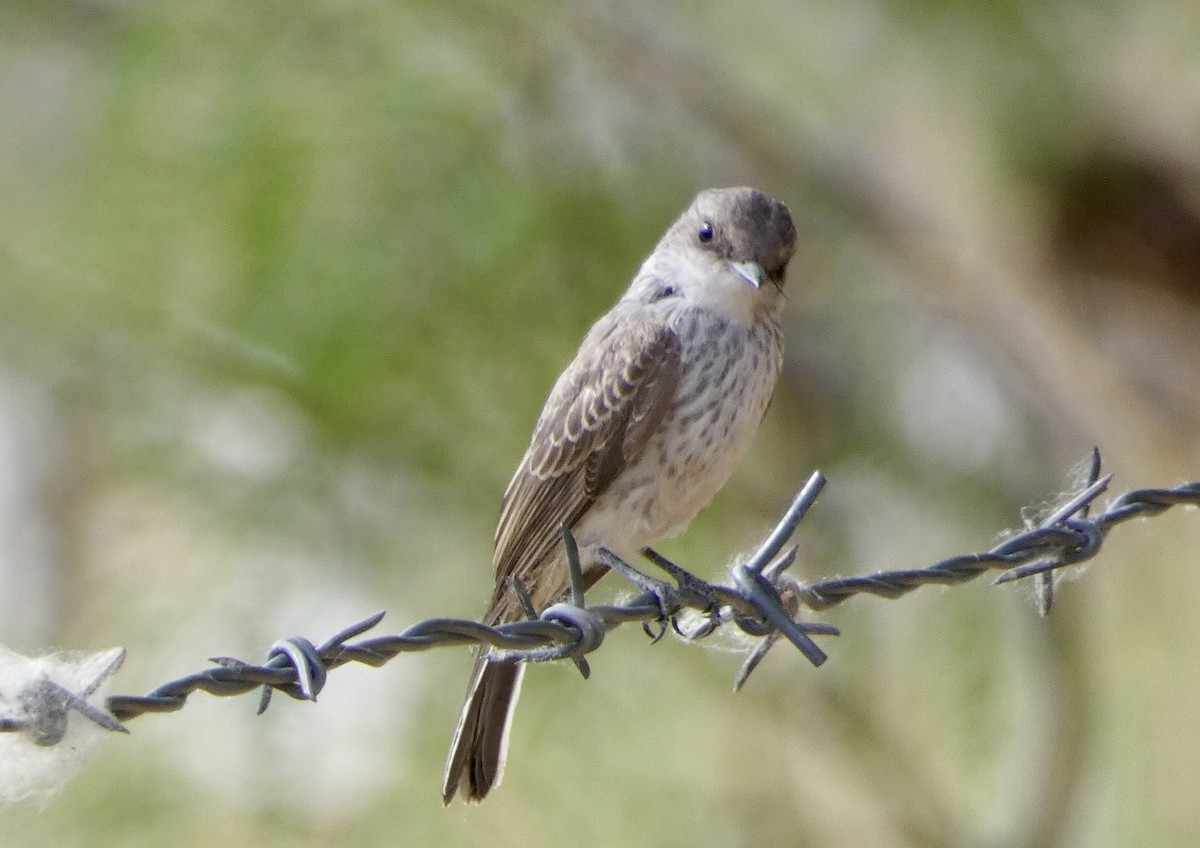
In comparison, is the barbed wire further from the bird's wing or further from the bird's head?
the bird's head

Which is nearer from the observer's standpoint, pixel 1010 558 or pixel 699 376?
pixel 1010 558

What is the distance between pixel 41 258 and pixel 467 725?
4.15 m

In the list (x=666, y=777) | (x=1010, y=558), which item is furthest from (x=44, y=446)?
(x=1010, y=558)

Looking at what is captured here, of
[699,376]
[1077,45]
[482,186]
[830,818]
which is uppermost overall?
[1077,45]

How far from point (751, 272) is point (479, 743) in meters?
1.43

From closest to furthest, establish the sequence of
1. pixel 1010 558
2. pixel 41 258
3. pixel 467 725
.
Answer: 1. pixel 1010 558
2. pixel 467 725
3. pixel 41 258

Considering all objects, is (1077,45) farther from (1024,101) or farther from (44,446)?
(44,446)

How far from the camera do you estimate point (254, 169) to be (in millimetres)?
6445

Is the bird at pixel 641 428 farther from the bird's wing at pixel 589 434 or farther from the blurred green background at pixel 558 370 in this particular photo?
the blurred green background at pixel 558 370

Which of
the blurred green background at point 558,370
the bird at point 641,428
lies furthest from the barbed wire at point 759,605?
the blurred green background at point 558,370

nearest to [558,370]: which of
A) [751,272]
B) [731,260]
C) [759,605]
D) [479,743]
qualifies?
[731,260]

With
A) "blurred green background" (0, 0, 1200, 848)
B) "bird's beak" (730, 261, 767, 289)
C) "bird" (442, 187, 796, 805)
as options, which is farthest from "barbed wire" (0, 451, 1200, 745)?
"blurred green background" (0, 0, 1200, 848)

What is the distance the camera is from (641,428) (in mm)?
3828

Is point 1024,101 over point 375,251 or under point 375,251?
over
